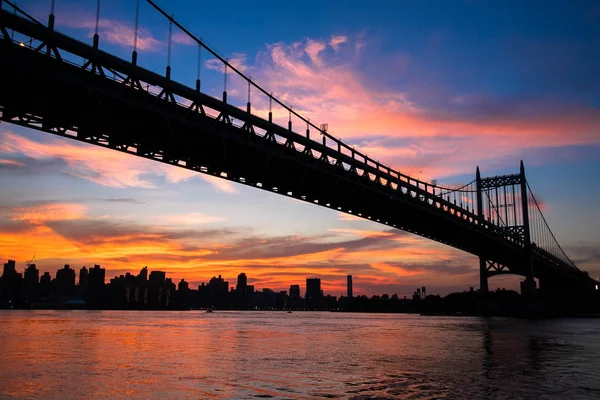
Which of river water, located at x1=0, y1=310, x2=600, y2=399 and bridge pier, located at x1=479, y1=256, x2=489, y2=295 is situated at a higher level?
bridge pier, located at x1=479, y1=256, x2=489, y2=295

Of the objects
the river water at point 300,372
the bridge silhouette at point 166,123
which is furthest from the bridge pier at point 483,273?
the river water at point 300,372

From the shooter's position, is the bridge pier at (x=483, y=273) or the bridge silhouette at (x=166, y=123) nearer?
the bridge silhouette at (x=166, y=123)

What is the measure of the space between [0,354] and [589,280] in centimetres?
11873

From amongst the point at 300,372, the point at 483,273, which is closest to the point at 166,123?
the point at 300,372

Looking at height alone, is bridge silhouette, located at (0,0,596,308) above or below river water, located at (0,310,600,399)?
above

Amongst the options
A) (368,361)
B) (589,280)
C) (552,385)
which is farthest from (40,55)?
(589,280)

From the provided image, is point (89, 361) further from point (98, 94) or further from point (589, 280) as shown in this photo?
point (589, 280)

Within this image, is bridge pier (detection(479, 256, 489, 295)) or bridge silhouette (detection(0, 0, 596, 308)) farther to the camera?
bridge pier (detection(479, 256, 489, 295))

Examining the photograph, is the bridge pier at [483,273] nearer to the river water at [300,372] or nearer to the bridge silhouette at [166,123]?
the bridge silhouette at [166,123]

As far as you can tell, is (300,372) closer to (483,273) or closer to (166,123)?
(166,123)

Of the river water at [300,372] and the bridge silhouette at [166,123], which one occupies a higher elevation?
the bridge silhouette at [166,123]

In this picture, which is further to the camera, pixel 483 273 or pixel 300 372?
pixel 483 273

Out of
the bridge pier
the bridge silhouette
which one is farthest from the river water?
the bridge pier

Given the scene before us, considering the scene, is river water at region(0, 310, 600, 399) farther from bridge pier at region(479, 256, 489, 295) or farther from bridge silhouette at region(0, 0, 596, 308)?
bridge pier at region(479, 256, 489, 295)
